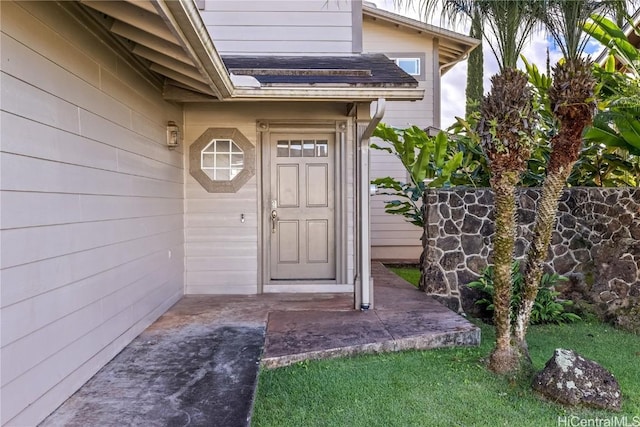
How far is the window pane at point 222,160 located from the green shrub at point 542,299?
351 centimetres

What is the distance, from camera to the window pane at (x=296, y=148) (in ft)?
19.7

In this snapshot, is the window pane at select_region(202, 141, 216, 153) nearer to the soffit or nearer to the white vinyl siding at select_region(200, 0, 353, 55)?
the soffit

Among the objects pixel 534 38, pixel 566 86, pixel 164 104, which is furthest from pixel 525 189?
pixel 164 104

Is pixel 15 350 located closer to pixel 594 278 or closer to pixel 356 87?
pixel 356 87

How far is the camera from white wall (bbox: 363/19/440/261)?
32.0 feet

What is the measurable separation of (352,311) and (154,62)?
10.7 ft

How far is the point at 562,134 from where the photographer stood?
3.22 meters

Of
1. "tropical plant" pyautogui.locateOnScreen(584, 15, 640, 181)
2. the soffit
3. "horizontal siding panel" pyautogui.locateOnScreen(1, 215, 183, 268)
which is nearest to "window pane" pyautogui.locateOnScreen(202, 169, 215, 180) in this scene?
the soffit

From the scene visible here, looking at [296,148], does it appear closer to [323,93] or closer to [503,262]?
[323,93]

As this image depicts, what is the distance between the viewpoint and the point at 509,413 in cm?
285

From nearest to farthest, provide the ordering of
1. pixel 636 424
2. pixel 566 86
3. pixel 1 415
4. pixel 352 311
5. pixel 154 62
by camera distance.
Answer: pixel 1 415 < pixel 636 424 < pixel 566 86 < pixel 154 62 < pixel 352 311

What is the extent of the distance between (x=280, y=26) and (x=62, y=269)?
178 inches

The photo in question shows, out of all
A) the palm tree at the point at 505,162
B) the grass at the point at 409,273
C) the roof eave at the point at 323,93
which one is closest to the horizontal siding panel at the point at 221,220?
the roof eave at the point at 323,93

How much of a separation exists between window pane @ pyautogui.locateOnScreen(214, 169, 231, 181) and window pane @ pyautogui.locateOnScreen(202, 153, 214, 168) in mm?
125
